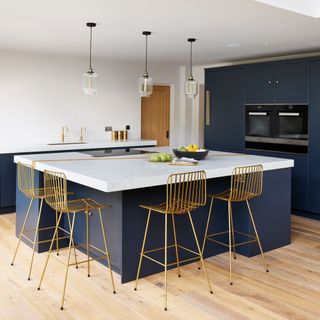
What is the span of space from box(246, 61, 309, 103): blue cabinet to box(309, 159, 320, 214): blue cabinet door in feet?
2.86

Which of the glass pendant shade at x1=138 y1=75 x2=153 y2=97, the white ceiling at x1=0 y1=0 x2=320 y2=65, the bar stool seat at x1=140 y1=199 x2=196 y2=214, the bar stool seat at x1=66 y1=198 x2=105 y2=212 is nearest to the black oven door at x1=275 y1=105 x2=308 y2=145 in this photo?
the white ceiling at x1=0 y1=0 x2=320 y2=65

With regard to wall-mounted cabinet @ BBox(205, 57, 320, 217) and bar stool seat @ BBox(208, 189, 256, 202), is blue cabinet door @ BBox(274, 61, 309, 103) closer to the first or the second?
wall-mounted cabinet @ BBox(205, 57, 320, 217)

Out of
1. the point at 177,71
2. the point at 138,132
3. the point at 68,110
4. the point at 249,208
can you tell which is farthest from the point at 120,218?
the point at 177,71

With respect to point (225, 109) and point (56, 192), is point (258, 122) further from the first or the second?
point (56, 192)

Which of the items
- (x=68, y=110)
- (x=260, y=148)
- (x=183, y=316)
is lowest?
(x=183, y=316)

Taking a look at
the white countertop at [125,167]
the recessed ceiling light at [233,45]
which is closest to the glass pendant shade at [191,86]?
the white countertop at [125,167]

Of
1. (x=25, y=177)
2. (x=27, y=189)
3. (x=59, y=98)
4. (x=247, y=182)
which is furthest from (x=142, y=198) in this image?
(x=59, y=98)

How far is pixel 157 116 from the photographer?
8078 millimetres

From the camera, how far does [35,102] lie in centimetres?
653

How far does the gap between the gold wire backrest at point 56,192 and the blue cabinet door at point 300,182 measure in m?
3.51

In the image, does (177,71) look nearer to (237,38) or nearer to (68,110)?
(68,110)

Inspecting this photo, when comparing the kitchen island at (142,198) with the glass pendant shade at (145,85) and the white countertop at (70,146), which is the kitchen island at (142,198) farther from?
the white countertop at (70,146)

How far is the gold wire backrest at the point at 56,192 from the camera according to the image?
333 centimetres

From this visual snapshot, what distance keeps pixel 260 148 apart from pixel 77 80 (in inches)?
119
